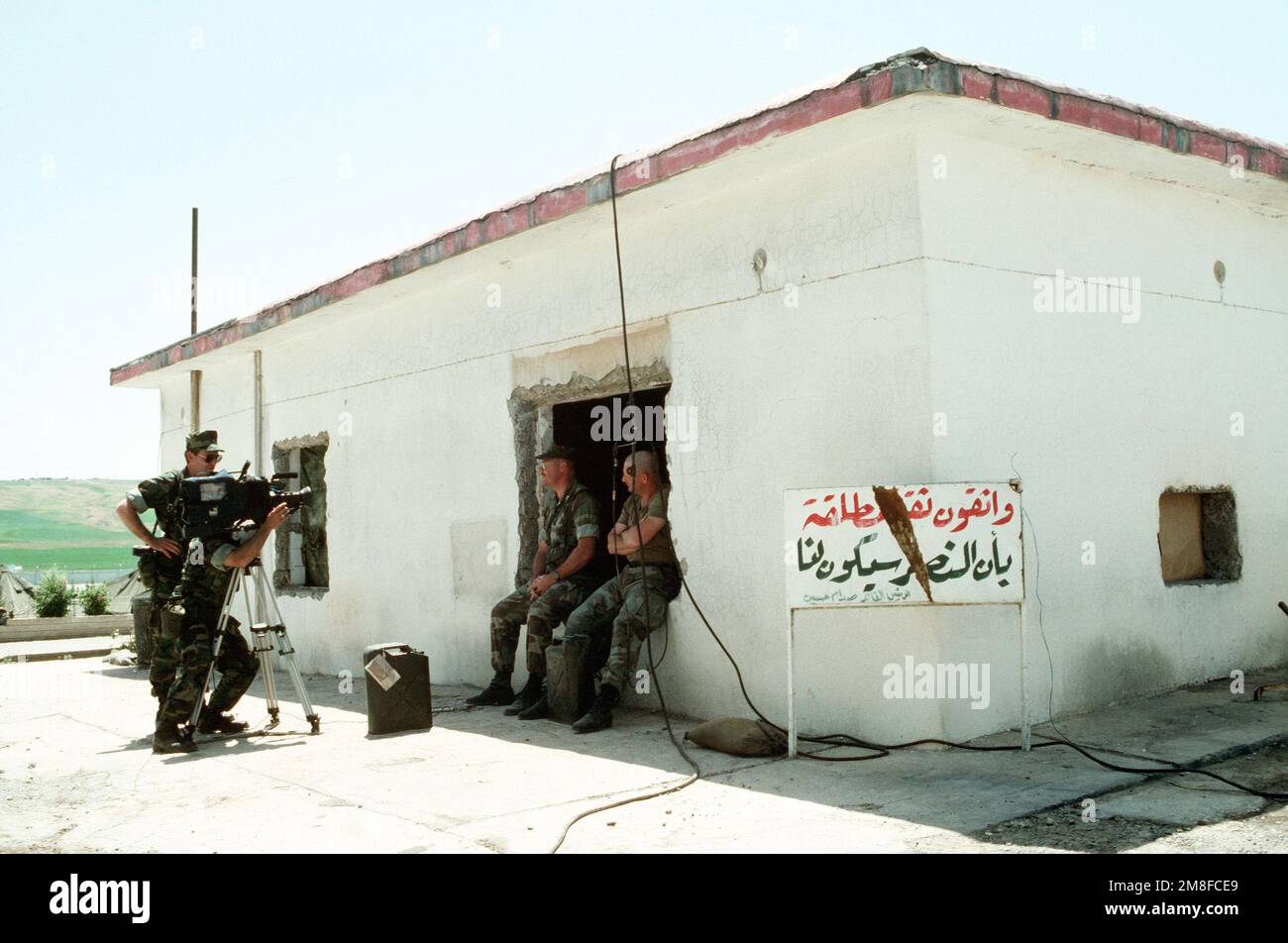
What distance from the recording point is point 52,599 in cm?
1875

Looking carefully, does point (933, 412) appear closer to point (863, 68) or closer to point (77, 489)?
point (863, 68)

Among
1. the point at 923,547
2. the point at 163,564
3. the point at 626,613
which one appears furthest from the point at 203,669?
the point at 923,547

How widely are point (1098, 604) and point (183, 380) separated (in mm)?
10972

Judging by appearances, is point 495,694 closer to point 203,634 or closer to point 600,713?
point 600,713

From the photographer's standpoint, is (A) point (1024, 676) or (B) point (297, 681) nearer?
(A) point (1024, 676)

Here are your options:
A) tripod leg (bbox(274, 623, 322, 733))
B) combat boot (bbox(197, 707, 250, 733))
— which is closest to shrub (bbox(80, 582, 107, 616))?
combat boot (bbox(197, 707, 250, 733))

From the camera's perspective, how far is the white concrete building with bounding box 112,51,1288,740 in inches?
223

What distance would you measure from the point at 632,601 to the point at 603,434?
8.56 ft

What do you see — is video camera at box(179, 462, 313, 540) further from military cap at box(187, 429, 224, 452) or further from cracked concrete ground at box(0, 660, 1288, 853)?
cracked concrete ground at box(0, 660, 1288, 853)

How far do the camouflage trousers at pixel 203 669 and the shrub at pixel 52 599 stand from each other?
1362 cm

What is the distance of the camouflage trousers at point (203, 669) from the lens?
6.64m
